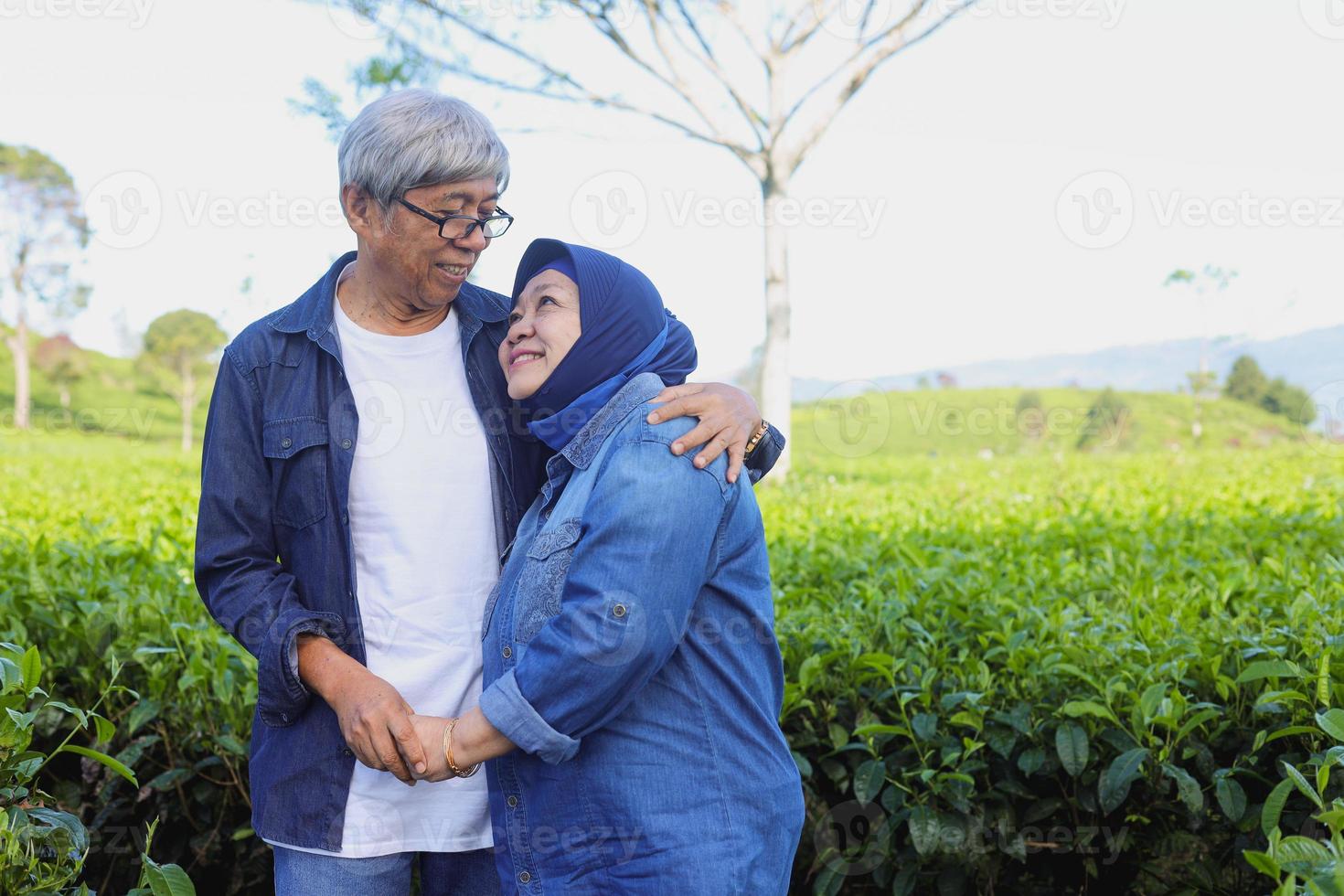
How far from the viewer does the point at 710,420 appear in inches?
67.4

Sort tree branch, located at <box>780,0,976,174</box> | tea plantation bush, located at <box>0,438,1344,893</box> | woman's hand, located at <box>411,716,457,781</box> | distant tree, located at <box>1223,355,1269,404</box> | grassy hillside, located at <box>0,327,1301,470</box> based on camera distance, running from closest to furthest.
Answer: woman's hand, located at <box>411,716,457,781</box>
tea plantation bush, located at <box>0,438,1344,893</box>
tree branch, located at <box>780,0,976,174</box>
grassy hillside, located at <box>0,327,1301,470</box>
distant tree, located at <box>1223,355,1269,404</box>

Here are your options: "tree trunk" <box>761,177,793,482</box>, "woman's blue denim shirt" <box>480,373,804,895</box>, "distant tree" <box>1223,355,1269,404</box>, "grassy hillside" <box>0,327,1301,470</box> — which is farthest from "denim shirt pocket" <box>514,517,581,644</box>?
"distant tree" <box>1223,355,1269,404</box>

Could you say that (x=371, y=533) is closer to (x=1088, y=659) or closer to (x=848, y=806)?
(x=848, y=806)

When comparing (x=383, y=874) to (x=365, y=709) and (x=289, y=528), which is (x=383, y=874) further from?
(x=289, y=528)

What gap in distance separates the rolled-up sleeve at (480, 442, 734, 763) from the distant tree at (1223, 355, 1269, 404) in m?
52.6

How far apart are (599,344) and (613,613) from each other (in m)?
0.49

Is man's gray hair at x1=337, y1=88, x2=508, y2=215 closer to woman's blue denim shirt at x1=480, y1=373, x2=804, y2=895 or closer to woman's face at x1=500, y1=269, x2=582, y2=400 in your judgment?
woman's face at x1=500, y1=269, x2=582, y2=400

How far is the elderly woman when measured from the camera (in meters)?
1.59

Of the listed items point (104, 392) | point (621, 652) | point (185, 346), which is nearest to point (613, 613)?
point (621, 652)

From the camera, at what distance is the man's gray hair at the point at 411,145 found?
6.33ft

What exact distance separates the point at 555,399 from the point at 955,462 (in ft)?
35.3

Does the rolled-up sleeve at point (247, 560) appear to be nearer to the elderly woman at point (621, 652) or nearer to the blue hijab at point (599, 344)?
the elderly woman at point (621, 652)

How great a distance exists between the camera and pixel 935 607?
3.12 m

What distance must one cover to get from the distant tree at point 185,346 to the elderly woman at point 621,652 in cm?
4090
